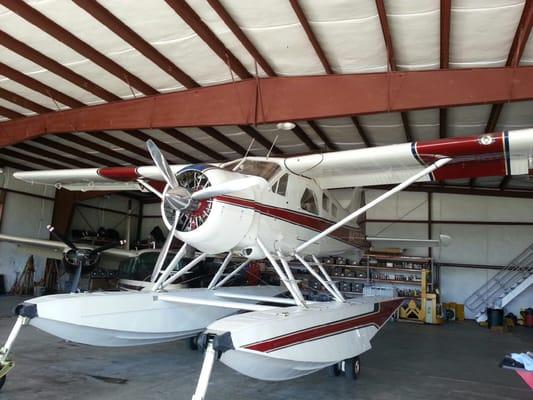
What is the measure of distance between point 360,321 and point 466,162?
8.11 feet

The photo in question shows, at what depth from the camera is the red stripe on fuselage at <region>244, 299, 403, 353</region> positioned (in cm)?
351

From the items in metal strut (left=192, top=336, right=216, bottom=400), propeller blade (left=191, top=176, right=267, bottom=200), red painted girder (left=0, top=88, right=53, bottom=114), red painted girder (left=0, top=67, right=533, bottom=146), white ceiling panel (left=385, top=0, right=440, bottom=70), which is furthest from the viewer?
red painted girder (left=0, top=88, right=53, bottom=114)

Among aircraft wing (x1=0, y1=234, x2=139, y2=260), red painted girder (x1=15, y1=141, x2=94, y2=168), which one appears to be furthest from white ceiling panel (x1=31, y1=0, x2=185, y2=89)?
red painted girder (x1=15, y1=141, x2=94, y2=168)

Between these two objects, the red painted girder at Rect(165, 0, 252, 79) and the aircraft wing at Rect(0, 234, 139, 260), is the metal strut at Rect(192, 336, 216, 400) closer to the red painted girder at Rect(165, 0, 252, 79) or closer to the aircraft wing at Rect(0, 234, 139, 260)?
the red painted girder at Rect(165, 0, 252, 79)

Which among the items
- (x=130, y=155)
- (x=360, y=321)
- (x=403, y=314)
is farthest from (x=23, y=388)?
(x=403, y=314)

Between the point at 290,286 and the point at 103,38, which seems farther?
the point at 103,38

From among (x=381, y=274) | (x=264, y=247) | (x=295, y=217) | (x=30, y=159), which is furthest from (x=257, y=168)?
(x=30, y=159)

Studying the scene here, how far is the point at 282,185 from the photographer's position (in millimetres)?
5512

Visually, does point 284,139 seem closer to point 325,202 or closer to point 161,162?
point 325,202

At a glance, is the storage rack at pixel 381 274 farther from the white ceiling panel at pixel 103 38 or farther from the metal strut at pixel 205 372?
the metal strut at pixel 205 372

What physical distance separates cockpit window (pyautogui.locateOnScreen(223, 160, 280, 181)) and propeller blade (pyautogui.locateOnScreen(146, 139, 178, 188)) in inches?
41.2

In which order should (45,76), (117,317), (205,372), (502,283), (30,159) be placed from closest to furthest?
(205,372), (117,317), (45,76), (30,159), (502,283)

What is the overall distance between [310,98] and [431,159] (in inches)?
81.5

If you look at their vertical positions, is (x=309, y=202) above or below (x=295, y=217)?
above
